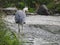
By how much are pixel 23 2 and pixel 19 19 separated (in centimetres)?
1269

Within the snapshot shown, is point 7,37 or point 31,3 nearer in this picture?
point 7,37

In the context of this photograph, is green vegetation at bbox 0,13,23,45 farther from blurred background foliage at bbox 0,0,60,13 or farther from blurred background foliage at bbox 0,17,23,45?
blurred background foliage at bbox 0,0,60,13

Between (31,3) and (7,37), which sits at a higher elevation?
(7,37)

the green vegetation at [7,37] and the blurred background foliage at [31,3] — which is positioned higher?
the green vegetation at [7,37]

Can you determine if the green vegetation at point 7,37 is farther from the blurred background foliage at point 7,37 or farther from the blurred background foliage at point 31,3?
the blurred background foliage at point 31,3

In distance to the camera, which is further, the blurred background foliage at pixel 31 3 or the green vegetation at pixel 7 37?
the blurred background foliage at pixel 31 3

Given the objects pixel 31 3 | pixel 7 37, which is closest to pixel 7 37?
pixel 7 37

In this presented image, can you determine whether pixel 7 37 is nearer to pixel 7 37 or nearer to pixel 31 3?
pixel 7 37

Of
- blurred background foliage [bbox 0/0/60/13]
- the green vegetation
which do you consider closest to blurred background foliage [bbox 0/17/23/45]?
the green vegetation

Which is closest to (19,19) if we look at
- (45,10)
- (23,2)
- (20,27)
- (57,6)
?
(20,27)

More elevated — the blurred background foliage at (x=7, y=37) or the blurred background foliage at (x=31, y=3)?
the blurred background foliage at (x=7, y=37)

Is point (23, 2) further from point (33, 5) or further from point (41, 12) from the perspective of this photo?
point (41, 12)

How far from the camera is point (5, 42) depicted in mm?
6359

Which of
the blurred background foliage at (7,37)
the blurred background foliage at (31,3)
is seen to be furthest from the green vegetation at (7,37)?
the blurred background foliage at (31,3)
